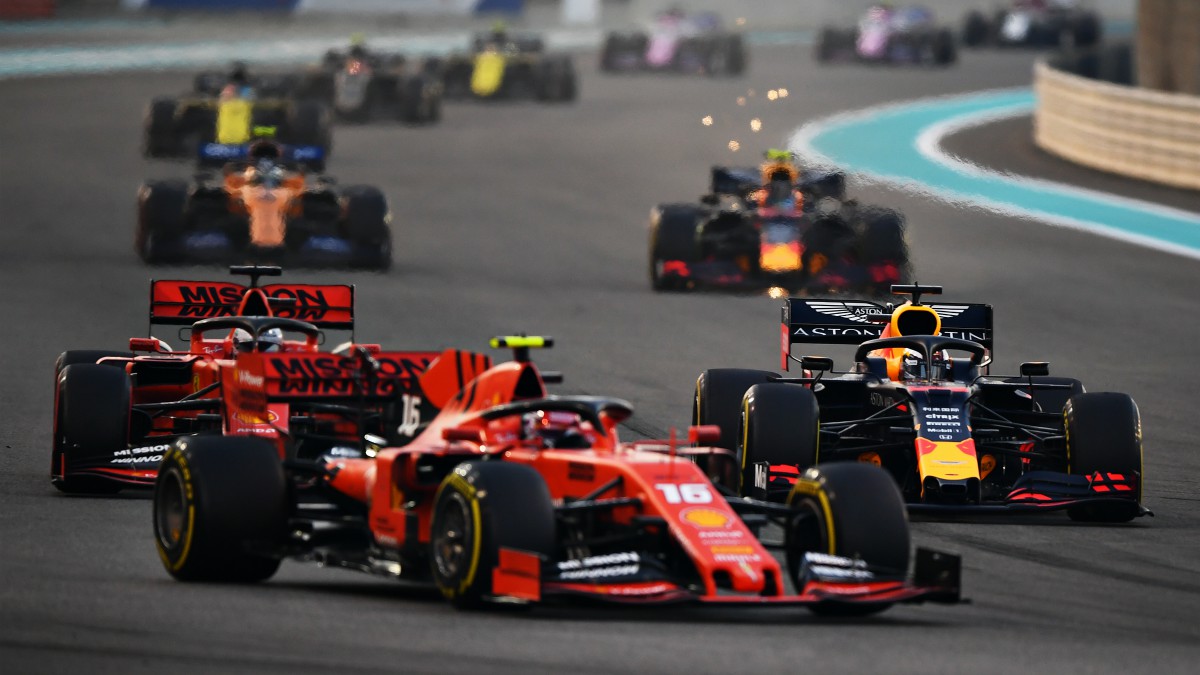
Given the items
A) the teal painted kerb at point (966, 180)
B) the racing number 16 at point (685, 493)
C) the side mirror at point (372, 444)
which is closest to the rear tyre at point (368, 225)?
the teal painted kerb at point (966, 180)

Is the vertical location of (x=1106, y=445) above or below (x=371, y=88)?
above

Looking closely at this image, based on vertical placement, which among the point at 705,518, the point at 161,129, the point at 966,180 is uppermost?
the point at 705,518

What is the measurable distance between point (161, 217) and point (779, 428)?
1476 centimetres

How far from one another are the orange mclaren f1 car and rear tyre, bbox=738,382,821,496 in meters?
2.45

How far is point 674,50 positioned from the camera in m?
63.4

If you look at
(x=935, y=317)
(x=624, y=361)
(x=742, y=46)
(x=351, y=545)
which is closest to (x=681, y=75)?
(x=742, y=46)

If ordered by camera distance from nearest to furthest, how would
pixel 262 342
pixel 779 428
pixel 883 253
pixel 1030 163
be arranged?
pixel 779 428 → pixel 262 342 → pixel 883 253 → pixel 1030 163

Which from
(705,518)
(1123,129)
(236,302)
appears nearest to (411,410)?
(705,518)

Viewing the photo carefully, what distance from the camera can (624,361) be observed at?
74.8ft

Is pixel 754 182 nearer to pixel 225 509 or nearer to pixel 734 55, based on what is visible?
pixel 225 509

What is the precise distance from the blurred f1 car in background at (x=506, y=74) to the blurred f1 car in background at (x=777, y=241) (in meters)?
26.3

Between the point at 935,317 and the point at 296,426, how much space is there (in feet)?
15.4

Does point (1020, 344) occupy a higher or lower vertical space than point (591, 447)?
lower

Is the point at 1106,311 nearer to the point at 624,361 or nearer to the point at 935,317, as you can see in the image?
the point at 624,361
